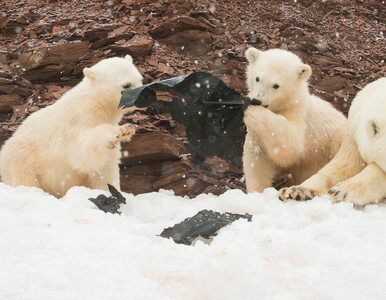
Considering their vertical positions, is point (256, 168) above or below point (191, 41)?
above

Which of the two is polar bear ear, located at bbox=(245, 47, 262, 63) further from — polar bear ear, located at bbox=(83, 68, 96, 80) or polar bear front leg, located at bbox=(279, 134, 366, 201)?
polar bear ear, located at bbox=(83, 68, 96, 80)

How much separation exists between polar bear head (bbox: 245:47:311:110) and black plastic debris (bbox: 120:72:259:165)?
217 mm

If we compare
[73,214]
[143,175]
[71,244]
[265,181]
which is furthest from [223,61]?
[71,244]

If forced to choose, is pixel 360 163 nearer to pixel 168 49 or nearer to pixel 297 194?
pixel 297 194

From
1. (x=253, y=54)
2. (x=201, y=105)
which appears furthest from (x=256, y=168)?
(x=253, y=54)

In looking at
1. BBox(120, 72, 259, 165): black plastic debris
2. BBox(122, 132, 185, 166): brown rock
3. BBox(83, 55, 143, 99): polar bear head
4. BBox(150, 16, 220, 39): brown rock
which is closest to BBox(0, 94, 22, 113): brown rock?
BBox(122, 132, 185, 166): brown rock

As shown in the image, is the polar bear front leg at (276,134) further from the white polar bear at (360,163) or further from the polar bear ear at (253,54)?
the polar bear ear at (253,54)

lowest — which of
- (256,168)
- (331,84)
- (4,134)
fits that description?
(331,84)

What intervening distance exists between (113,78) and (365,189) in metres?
2.89

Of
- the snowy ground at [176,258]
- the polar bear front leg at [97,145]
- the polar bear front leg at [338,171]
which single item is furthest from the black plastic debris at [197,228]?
the polar bear front leg at [97,145]

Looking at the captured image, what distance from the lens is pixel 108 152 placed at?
596cm

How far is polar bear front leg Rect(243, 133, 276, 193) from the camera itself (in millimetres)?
6750

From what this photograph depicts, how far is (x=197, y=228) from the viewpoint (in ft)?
13.5

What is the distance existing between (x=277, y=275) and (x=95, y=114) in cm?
370
